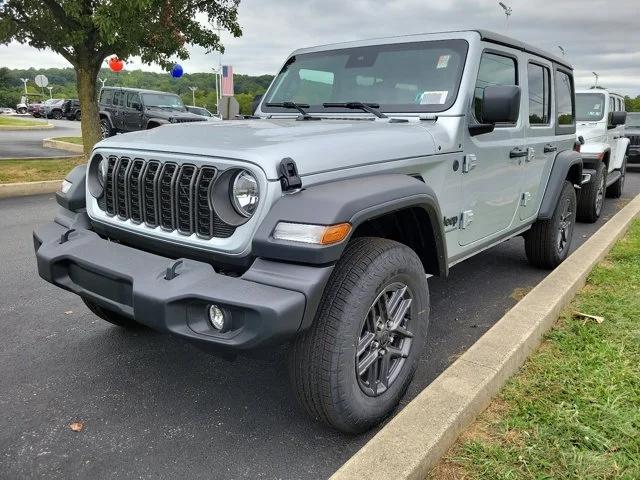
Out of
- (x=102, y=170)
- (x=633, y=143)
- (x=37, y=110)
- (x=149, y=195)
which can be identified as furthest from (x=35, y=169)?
(x=37, y=110)

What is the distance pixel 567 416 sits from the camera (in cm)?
243

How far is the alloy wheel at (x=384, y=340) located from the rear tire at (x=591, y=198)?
19.2 feet

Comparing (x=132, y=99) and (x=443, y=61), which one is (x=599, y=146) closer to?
(x=443, y=61)

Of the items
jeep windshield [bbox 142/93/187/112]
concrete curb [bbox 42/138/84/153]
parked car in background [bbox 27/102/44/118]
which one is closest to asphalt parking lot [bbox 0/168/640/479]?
concrete curb [bbox 42/138/84/153]

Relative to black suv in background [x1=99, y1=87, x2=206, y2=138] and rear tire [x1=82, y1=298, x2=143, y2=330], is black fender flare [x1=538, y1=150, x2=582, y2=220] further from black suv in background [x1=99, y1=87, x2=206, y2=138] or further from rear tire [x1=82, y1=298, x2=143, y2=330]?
black suv in background [x1=99, y1=87, x2=206, y2=138]

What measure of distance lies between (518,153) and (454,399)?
2243mm

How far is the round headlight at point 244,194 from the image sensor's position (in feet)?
7.36

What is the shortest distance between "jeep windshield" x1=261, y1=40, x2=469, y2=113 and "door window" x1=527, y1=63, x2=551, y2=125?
1.14 metres

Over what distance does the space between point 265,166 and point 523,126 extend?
2663 millimetres

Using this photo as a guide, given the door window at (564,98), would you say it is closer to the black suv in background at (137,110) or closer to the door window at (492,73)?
the door window at (492,73)

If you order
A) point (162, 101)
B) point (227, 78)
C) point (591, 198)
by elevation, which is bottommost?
point (591, 198)

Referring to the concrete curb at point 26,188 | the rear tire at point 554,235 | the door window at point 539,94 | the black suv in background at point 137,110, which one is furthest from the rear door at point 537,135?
the black suv in background at point 137,110

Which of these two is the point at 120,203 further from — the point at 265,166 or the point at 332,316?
the point at 332,316

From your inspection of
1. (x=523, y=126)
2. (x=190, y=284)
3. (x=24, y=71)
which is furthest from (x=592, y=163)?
(x=24, y=71)
